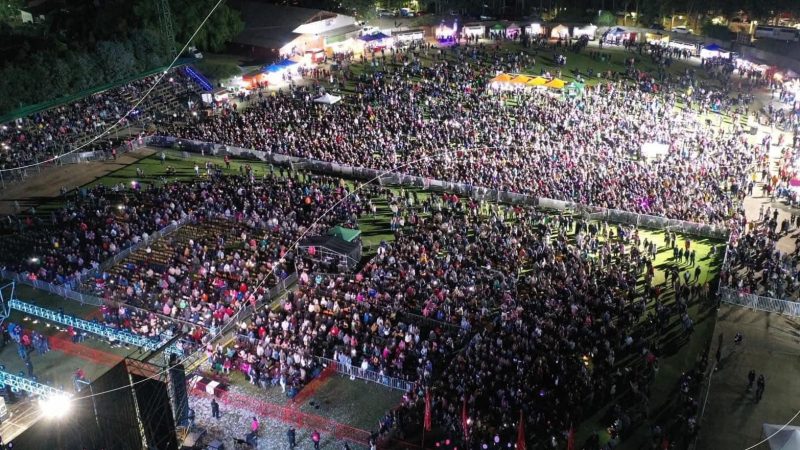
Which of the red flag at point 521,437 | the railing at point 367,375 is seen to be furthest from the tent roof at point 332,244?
the red flag at point 521,437

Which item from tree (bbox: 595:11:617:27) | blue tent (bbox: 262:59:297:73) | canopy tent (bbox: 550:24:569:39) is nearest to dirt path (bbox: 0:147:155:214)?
blue tent (bbox: 262:59:297:73)

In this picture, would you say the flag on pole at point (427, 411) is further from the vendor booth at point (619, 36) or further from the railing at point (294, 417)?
the vendor booth at point (619, 36)

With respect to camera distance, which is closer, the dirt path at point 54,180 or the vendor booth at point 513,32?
the dirt path at point 54,180

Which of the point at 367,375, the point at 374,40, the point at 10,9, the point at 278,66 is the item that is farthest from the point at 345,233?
the point at 10,9

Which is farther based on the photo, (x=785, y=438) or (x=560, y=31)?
(x=560, y=31)

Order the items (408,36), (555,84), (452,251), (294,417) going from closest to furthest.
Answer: (294,417), (452,251), (555,84), (408,36)

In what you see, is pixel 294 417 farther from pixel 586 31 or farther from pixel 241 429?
pixel 586 31

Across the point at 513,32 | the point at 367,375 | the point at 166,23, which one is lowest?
the point at 367,375

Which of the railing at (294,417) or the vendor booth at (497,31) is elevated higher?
the vendor booth at (497,31)
